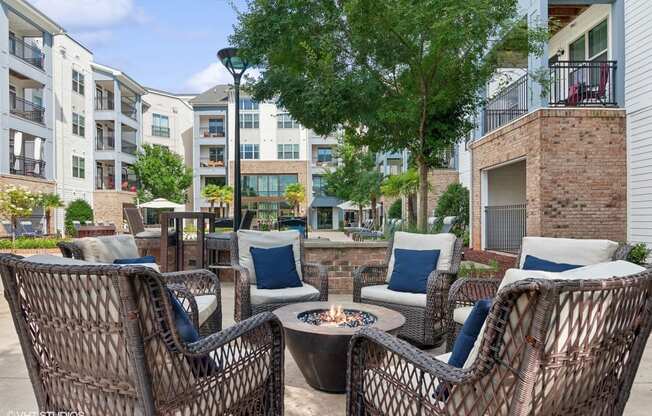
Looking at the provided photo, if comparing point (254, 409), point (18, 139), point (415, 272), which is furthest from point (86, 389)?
point (18, 139)

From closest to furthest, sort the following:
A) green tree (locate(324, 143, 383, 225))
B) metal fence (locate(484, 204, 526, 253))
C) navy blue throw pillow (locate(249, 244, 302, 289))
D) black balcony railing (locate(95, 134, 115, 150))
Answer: navy blue throw pillow (locate(249, 244, 302, 289)), metal fence (locate(484, 204, 526, 253)), green tree (locate(324, 143, 383, 225)), black balcony railing (locate(95, 134, 115, 150))

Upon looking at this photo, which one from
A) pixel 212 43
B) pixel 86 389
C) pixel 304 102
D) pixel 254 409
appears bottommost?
pixel 254 409

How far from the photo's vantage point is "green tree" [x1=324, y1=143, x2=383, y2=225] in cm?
2525

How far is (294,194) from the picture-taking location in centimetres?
3678

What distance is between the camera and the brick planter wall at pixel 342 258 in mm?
6938

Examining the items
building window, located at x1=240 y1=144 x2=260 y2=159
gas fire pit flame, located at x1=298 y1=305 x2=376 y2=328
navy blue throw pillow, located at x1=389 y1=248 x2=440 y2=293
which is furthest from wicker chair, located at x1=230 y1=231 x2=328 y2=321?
building window, located at x1=240 y1=144 x2=260 y2=159

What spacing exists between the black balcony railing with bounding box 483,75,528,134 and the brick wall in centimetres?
204

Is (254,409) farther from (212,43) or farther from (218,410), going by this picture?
(212,43)

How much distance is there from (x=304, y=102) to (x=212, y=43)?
2954 mm

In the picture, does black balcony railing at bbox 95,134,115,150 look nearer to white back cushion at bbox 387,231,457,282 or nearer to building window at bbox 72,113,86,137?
building window at bbox 72,113,86,137

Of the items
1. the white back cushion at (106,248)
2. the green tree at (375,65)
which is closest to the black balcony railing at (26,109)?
the green tree at (375,65)

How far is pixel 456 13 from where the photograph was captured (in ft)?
20.3

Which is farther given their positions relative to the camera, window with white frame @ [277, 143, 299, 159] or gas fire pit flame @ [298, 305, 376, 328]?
window with white frame @ [277, 143, 299, 159]

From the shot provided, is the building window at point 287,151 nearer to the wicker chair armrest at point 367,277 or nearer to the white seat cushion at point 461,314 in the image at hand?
the wicker chair armrest at point 367,277
